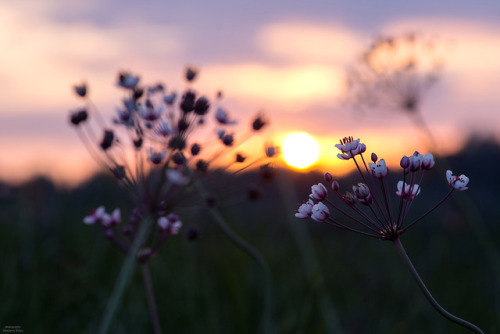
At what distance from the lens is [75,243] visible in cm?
682

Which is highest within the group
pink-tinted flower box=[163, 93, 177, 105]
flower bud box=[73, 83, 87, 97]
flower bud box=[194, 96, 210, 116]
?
flower bud box=[73, 83, 87, 97]

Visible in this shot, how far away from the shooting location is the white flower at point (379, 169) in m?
1.80

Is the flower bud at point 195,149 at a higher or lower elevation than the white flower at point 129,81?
lower

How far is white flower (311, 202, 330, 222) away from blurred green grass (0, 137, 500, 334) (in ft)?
3.49

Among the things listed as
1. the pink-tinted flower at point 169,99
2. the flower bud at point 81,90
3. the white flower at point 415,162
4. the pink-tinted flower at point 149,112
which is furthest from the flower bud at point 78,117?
the white flower at point 415,162

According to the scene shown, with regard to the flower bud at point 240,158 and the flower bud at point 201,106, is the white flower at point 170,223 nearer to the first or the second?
the flower bud at point 240,158

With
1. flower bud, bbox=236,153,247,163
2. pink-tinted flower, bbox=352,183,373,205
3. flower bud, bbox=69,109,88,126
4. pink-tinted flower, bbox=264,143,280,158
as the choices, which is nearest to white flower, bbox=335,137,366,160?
pink-tinted flower, bbox=352,183,373,205

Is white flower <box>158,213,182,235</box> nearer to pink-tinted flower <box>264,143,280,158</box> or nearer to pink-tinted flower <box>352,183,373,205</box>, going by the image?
pink-tinted flower <box>264,143,280,158</box>

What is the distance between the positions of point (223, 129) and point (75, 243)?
469 centimetres

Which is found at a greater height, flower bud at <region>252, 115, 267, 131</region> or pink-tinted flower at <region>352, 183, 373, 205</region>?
flower bud at <region>252, 115, 267, 131</region>

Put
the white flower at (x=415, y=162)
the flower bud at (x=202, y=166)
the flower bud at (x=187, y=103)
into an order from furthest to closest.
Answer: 1. the flower bud at (x=202, y=166)
2. the flower bud at (x=187, y=103)
3. the white flower at (x=415, y=162)

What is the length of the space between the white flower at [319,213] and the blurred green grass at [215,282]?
106 cm

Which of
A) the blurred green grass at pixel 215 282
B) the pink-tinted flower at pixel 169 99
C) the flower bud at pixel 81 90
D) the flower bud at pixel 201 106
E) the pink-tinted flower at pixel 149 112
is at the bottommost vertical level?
the blurred green grass at pixel 215 282

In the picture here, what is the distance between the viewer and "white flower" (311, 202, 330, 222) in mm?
1816
